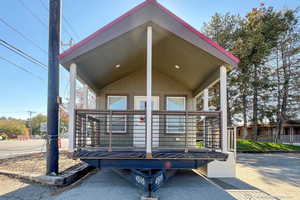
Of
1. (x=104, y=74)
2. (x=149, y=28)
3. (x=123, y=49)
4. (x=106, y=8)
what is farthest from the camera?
(x=106, y=8)

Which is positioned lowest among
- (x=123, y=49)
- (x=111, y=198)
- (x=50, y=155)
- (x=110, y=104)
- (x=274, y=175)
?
(x=274, y=175)

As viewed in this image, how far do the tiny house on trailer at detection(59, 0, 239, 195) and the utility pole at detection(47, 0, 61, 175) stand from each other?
710mm

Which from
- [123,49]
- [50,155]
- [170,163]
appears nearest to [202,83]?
[123,49]

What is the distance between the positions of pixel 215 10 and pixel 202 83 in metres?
15.6

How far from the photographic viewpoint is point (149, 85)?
4.00 meters

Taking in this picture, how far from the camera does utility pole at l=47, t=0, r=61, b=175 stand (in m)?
5.16

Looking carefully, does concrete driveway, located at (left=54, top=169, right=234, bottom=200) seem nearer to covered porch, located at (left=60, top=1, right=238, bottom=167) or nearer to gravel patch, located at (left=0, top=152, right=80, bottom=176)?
covered porch, located at (left=60, top=1, right=238, bottom=167)

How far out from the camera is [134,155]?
3.86 m

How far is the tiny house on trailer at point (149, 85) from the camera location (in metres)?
3.95

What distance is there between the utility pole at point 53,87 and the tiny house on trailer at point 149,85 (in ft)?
2.33

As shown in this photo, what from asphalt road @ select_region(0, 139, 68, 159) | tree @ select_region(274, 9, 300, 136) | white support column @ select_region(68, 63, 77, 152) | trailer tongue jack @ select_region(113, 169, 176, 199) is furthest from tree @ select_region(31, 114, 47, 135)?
trailer tongue jack @ select_region(113, 169, 176, 199)

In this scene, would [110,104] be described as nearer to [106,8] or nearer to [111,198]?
[111,198]

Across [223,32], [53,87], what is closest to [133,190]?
[53,87]

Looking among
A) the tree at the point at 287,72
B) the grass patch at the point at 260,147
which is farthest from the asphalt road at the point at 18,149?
the tree at the point at 287,72
